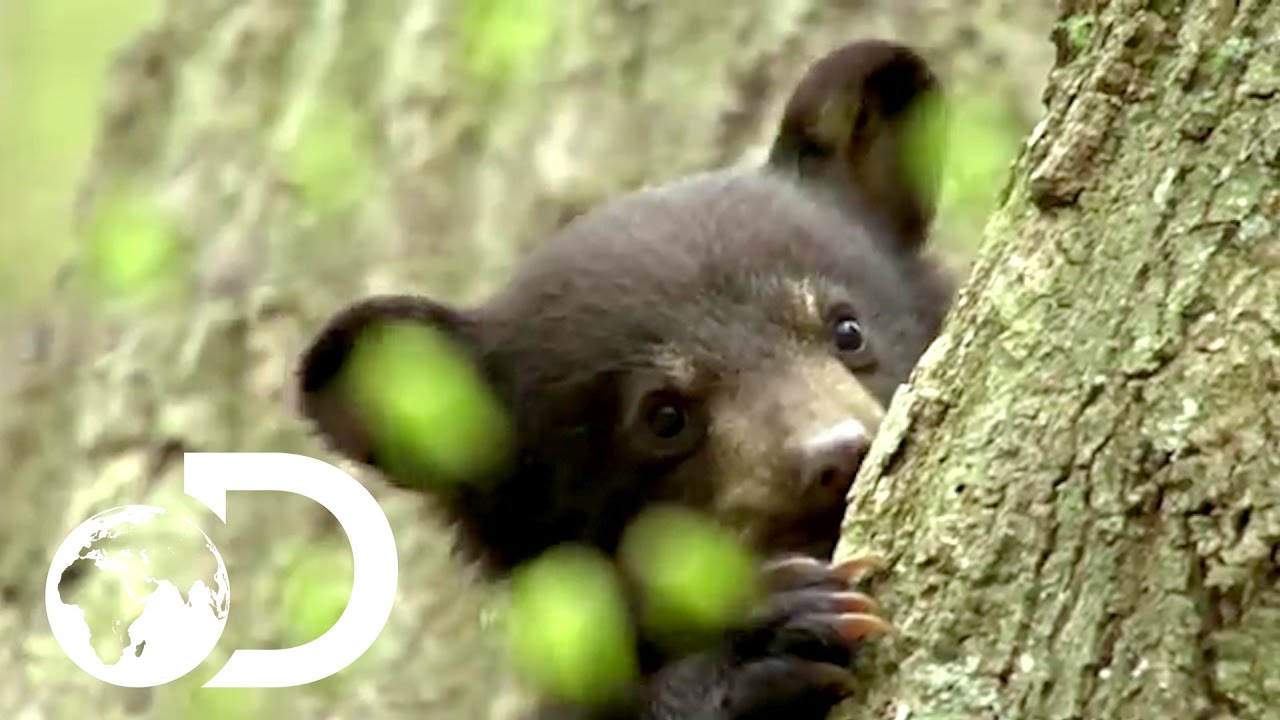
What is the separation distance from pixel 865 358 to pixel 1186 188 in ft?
5.19

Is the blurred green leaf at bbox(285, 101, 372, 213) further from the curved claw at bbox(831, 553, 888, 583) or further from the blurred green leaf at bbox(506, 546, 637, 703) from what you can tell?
the curved claw at bbox(831, 553, 888, 583)

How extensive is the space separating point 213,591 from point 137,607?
12.5 inches

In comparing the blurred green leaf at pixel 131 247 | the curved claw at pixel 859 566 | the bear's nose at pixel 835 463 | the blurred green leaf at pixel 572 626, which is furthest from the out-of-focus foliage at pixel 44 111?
the curved claw at pixel 859 566

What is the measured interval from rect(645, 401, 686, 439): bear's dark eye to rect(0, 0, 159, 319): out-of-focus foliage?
4.32 m

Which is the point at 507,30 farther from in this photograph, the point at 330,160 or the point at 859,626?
the point at 859,626

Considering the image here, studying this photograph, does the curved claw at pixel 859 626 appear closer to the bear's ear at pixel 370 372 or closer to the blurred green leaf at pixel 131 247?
the bear's ear at pixel 370 372

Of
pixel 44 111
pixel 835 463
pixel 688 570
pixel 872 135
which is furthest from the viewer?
pixel 44 111

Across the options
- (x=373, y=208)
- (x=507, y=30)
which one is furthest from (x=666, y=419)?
(x=373, y=208)

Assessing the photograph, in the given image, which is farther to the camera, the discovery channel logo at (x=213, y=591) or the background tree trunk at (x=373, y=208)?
the background tree trunk at (x=373, y=208)

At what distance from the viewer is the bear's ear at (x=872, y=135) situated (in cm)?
415

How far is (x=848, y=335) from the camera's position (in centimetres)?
375

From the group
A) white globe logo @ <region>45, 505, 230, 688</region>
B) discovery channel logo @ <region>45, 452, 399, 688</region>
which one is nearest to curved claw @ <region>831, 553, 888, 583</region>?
discovery channel logo @ <region>45, 452, 399, 688</region>

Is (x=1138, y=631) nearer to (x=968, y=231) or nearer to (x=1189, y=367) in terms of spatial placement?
(x=1189, y=367)

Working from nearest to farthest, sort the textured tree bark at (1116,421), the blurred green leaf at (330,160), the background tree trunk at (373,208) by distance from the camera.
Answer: the textured tree bark at (1116,421)
the blurred green leaf at (330,160)
the background tree trunk at (373,208)
